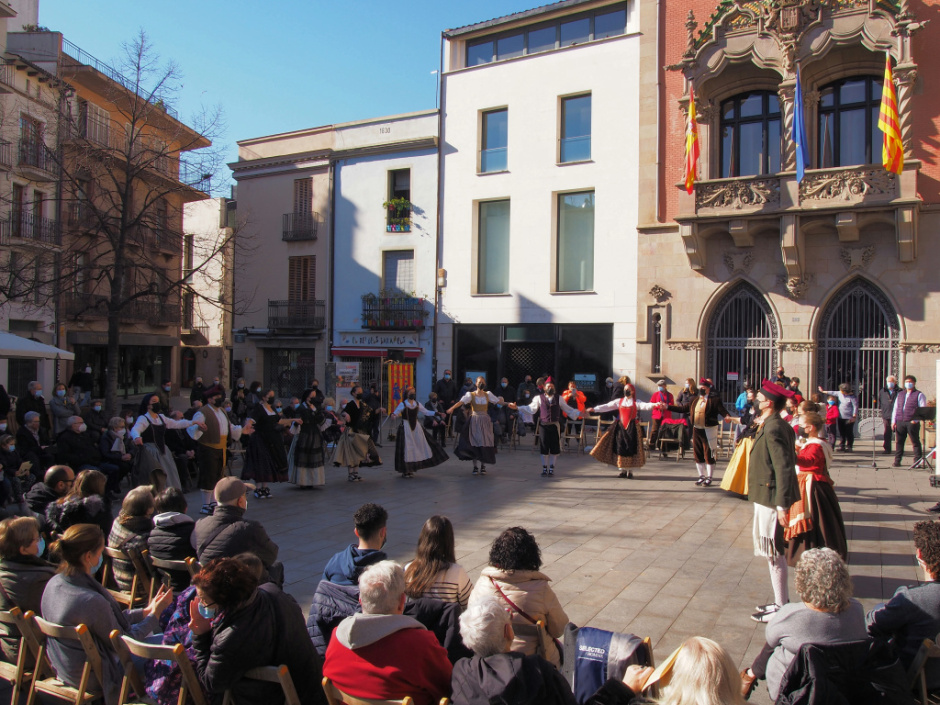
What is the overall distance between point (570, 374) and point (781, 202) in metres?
7.82

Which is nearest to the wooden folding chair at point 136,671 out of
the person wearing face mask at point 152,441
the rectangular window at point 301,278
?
the person wearing face mask at point 152,441

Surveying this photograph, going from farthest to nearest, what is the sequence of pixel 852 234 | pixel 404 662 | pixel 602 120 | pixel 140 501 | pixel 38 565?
pixel 602 120, pixel 852 234, pixel 140 501, pixel 38 565, pixel 404 662

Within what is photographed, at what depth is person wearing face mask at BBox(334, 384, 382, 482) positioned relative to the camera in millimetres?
12703

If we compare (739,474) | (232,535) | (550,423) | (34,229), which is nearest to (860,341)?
(550,423)

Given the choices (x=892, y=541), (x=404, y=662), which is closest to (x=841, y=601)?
(x=404, y=662)

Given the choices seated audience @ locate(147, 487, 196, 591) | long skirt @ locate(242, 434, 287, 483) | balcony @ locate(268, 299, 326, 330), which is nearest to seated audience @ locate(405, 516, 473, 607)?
seated audience @ locate(147, 487, 196, 591)

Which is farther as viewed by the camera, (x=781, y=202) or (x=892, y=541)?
(x=781, y=202)

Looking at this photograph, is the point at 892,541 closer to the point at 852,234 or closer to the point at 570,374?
the point at 852,234

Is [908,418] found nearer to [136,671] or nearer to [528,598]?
[528,598]

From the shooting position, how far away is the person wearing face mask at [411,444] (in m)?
13.0

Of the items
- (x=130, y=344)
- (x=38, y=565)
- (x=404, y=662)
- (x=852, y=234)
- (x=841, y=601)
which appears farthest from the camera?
(x=130, y=344)

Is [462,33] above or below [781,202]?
above

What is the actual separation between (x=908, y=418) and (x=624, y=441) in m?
5.71

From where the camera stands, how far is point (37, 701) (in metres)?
4.53
